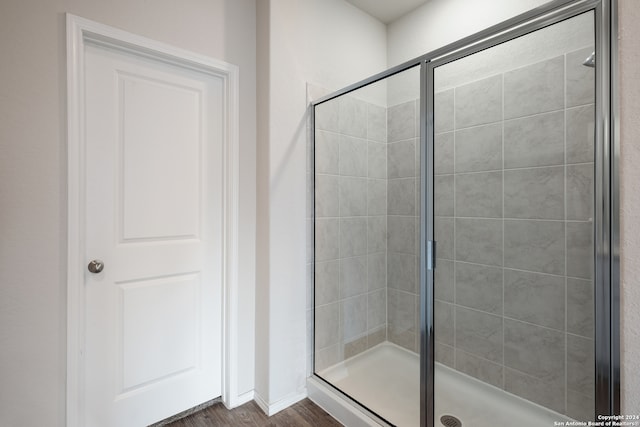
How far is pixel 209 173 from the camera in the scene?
1.76m

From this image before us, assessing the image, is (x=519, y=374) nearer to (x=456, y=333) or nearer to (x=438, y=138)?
(x=456, y=333)

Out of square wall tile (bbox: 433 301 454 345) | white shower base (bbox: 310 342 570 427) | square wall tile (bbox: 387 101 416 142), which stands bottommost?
white shower base (bbox: 310 342 570 427)

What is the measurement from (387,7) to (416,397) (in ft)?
8.63

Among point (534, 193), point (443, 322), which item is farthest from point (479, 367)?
point (534, 193)

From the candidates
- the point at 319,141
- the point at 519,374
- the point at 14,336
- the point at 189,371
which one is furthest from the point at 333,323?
the point at 14,336

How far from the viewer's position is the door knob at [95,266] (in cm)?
141

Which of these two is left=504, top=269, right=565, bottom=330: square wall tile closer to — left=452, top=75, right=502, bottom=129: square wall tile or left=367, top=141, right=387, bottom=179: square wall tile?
left=452, top=75, right=502, bottom=129: square wall tile

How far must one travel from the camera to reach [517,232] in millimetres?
1412

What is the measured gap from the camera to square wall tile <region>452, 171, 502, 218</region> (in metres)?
1.48

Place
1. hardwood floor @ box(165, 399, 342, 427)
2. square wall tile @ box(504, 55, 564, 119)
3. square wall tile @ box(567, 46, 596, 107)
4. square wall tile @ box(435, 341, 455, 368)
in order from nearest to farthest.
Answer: square wall tile @ box(567, 46, 596, 107), square wall tile @ box(504, 55, 564, 119), square wall tile @ box(435, 341, 455, 368), hardwood floor @ box(165, 399, 342, 427)

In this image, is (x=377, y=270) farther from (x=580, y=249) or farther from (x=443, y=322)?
(x=580, y=249)

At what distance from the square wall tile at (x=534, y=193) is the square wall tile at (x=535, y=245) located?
0.04 meters

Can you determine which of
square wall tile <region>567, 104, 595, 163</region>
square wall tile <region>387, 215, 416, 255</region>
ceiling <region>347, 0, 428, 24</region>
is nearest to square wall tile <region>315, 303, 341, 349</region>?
square wall tile <region>387, 215, 416, 255</region>

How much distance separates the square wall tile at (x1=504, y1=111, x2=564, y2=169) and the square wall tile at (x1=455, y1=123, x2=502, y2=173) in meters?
0.04
